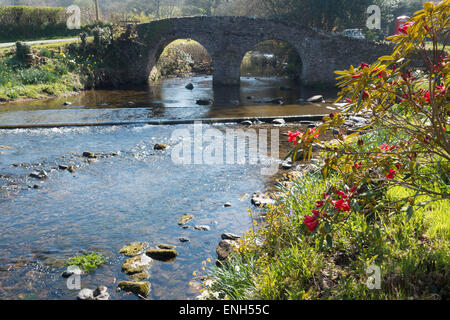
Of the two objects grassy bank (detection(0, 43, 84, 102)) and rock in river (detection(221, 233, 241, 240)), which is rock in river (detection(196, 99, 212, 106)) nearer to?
grassy bank (detection(0, 43, 84, 102))

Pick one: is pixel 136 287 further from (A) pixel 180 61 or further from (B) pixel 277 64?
(B) pixel 277 64

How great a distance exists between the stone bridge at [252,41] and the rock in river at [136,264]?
19.5 meters

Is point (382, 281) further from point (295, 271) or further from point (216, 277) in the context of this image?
point (216, 277)

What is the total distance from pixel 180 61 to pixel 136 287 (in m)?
Answer: 28.1

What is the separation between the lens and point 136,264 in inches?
204

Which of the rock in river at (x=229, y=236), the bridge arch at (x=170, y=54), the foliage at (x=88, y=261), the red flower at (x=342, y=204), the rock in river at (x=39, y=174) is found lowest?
the foliage at (x=88, y=261)

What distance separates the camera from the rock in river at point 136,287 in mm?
4609

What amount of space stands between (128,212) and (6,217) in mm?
2120

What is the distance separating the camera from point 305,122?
44.3 feet

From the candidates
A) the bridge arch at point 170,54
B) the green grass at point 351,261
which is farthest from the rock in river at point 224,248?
the bridge arch at point 170,54

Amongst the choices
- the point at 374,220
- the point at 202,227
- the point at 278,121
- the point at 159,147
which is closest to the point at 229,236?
the point at 202,227

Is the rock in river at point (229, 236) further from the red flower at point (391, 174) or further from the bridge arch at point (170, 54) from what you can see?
the bridge arch at point (170, 54)

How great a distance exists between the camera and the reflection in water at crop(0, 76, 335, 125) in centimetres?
1452
